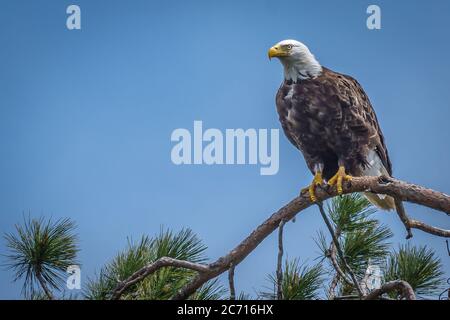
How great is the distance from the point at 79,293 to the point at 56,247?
226 mm

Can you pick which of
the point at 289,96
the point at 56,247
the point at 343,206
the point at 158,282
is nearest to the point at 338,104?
the point at 289,96

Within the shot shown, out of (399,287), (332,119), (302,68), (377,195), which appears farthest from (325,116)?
(399,287)

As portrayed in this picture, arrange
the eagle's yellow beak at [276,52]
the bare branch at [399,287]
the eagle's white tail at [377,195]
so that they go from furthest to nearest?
the eagle's white tail at [377,195] < the eagle's yellow beak at [276,52] < the bare branch at [399,287]

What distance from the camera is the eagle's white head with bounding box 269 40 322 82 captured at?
286 centimetres

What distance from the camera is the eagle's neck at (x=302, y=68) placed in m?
2.89

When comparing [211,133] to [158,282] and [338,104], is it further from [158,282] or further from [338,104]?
[158,282]

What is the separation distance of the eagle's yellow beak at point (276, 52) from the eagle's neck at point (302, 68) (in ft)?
0.18

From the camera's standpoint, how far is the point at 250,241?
2.42 metres

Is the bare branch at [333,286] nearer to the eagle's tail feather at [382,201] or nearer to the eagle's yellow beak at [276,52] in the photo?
the eagle's tail feather at [382,201]

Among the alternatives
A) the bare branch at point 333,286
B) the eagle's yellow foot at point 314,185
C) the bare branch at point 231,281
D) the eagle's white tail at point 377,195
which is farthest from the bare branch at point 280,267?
the eagle's white tail at point 377,195

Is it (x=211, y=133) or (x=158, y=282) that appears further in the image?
(x=211, y=133)

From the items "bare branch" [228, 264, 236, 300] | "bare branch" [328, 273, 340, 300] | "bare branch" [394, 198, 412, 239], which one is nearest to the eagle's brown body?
"bare branch" [394, 198, 412, 239]

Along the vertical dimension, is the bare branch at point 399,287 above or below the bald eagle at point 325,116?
below

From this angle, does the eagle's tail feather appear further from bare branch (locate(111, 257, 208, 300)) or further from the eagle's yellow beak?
bare branch (locate(111, 257, 208, 300))
